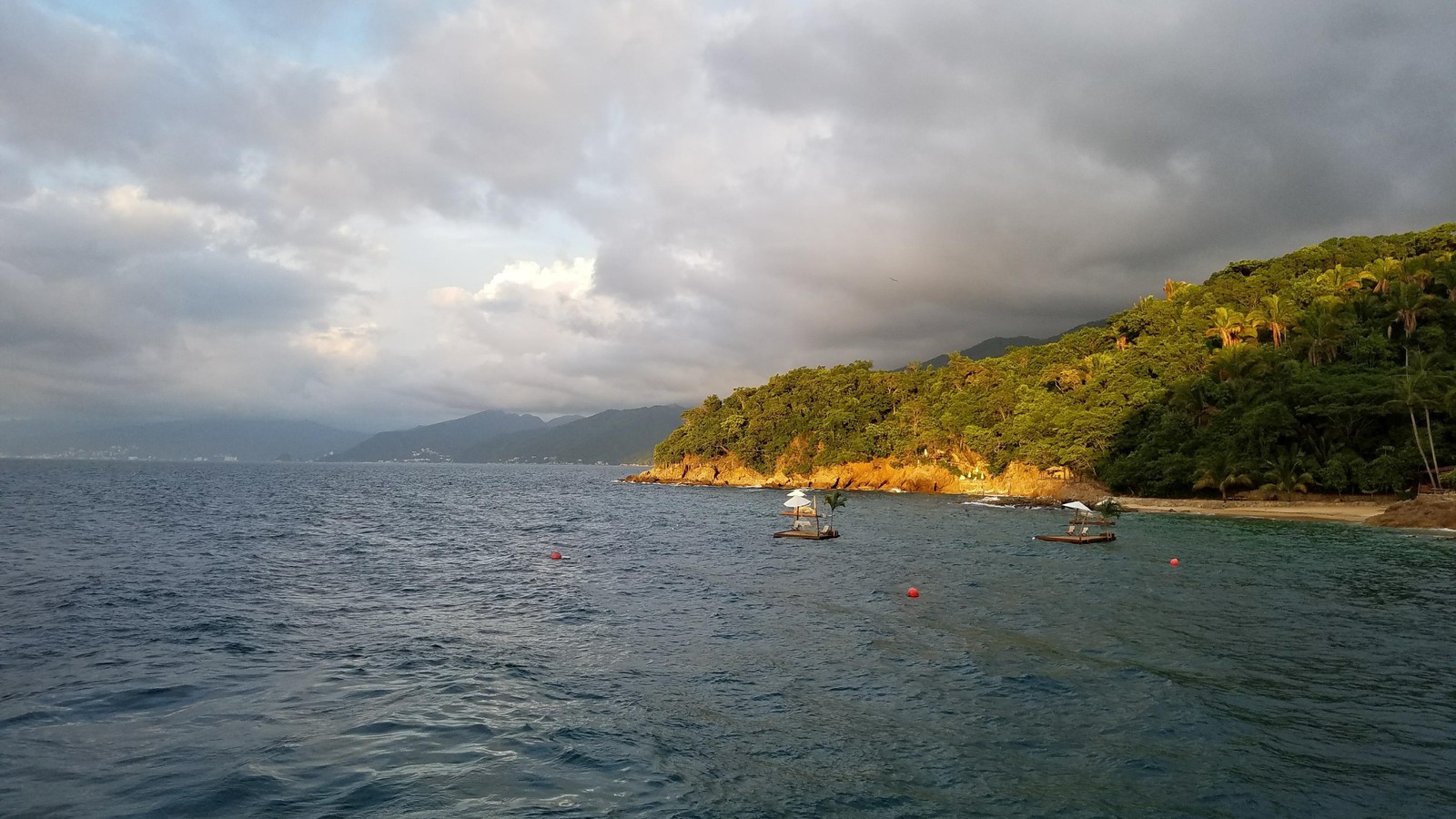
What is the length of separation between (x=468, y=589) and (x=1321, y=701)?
29.7 meters

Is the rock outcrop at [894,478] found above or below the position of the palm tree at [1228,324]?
below

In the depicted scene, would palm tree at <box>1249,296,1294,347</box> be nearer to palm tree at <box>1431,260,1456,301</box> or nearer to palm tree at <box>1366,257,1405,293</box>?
palm tree at <box>1366,257,1405,293</box>

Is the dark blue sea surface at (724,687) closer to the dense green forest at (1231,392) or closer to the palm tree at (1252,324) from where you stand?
the dense green forest at (1231,392)

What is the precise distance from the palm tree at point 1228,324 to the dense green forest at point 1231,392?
0.81 feet

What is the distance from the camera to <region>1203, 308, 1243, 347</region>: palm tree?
9662cm

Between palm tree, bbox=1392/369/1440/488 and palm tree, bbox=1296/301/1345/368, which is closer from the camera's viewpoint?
palm tree, bbox=1392/369/1440/488

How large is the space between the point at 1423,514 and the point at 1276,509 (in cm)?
1327

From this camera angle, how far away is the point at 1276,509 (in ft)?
228

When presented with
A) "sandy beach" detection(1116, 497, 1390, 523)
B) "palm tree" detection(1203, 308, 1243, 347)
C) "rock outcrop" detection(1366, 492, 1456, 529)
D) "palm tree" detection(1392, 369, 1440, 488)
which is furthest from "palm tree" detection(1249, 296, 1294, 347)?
"rock outcrop" detection(1366, 492, 1456, 529)

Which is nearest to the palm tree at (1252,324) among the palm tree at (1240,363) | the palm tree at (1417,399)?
the palm tree at (1240,363)

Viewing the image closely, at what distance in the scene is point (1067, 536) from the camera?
49188 mm

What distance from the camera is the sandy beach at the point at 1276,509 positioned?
63906 millimetres

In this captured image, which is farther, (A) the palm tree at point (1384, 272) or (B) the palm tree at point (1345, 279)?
(B) the palm tree at point (1345, 279)

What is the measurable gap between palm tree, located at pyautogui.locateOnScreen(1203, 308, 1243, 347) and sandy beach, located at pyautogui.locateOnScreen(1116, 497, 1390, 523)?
29483mm
